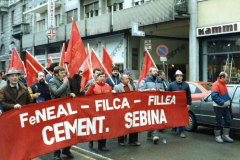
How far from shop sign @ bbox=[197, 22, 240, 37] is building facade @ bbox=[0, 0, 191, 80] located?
3.85ft

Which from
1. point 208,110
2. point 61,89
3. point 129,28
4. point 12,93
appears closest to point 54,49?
point 129,28

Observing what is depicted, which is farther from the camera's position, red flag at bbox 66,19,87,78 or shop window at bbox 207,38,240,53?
shop window at bbox 207,38,240,53

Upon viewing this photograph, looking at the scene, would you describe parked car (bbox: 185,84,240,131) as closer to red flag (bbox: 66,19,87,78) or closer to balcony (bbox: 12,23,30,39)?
red flag (bbox: 66,19,87,78)

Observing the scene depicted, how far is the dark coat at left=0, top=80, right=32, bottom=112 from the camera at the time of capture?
554cm

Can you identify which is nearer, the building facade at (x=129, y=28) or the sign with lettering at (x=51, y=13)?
the building facade at (x=129, y=28)

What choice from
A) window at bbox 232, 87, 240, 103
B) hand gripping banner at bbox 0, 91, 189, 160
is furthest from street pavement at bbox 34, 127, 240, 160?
window at bbox 232, 87, 240, 103

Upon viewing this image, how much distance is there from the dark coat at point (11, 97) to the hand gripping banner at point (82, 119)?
20cm

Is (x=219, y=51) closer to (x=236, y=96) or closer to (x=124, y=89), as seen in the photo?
(x=236, y=96)

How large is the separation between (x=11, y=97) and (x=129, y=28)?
14.6 m

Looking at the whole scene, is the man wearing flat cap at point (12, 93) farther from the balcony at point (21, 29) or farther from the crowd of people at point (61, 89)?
the balcony at point (21, 29)

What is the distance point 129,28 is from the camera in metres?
19.5

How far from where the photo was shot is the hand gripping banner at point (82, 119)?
5.50 m

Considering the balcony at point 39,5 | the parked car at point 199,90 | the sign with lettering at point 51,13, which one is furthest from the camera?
the balcony at point 39,5

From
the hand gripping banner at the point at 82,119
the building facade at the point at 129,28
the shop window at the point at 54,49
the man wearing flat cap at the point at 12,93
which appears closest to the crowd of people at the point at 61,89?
the man wearing flat cap at the point at 12,93
